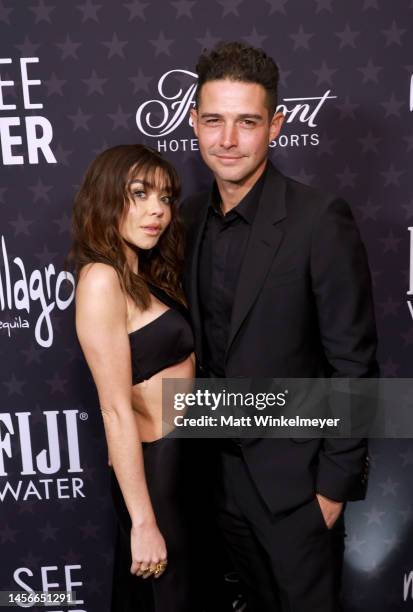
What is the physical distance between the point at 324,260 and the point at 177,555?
3.03ft

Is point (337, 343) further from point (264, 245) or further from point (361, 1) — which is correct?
point (361, 1)

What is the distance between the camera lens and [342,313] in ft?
5.35

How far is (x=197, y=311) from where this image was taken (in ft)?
6.01

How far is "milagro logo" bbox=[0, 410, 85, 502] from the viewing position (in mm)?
2445

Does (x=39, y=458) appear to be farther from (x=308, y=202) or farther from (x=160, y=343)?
(x=308, y=202)

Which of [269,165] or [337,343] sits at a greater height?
[269,165]

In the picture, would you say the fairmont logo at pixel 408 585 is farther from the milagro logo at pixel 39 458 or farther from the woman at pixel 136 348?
the milagro logo at pixel 39 458

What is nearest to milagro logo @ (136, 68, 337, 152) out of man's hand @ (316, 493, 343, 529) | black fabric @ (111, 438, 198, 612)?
black fabric @ (111, 438, 198, 612)

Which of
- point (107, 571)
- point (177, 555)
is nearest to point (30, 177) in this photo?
point (177, 555)

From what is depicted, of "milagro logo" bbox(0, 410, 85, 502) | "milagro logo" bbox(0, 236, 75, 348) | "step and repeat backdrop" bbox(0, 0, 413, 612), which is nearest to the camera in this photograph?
"step and repeat backdrop" bbox(0, 0, 413, 612)

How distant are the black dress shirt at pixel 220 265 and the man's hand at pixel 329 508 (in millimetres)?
422

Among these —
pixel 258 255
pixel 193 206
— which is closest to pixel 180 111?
pixel 193 206

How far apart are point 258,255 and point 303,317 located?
0.20 meters

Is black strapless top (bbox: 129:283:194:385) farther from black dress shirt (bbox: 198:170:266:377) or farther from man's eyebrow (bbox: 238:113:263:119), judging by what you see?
man's eyebrow (bbox: 238:113:263:119)
